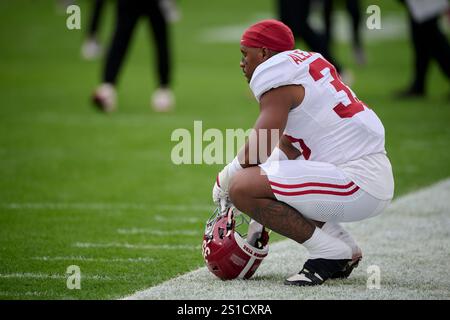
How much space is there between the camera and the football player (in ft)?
14.0

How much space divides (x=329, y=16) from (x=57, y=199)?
6.68 meters

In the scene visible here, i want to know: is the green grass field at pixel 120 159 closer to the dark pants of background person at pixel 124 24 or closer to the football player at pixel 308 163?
the dark pants of background person at pixel 124 24

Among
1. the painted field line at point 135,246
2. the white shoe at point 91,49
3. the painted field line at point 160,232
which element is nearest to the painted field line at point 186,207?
the painted field line at point 160,232

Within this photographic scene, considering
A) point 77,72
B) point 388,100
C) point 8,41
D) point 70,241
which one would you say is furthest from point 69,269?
point 8,41

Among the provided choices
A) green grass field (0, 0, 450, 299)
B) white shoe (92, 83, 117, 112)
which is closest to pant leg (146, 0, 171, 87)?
green grass field (0, 0, 450, 299)

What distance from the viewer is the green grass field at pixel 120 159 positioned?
4.85 m

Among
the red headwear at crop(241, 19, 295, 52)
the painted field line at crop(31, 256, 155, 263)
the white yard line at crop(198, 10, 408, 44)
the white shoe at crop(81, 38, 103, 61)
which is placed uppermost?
the red headwear at crop(241, 19, 295, 52)

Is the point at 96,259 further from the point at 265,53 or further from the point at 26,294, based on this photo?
the point at 265,53

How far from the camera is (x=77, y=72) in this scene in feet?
45.5

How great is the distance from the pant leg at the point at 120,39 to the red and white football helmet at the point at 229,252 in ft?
18.5

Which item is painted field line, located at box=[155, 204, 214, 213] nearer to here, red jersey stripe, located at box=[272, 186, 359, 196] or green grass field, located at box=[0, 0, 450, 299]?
green grass field, located at box=[0, 0, 450, 299]

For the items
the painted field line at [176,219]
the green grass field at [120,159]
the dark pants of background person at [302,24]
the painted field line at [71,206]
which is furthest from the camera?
the dark pants of background person at [302,24]

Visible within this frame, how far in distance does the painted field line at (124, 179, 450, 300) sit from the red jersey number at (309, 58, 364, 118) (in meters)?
0.88
